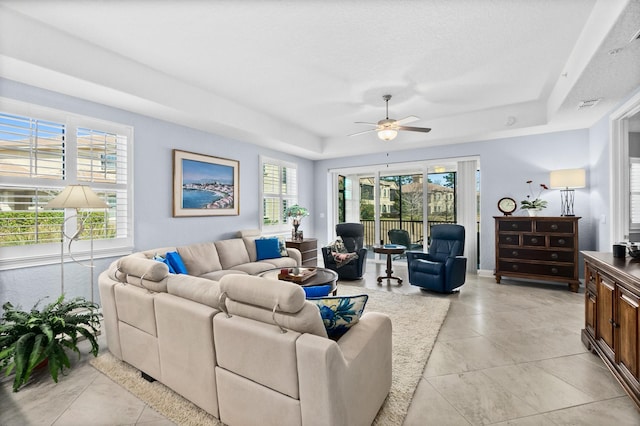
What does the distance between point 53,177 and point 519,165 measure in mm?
6836

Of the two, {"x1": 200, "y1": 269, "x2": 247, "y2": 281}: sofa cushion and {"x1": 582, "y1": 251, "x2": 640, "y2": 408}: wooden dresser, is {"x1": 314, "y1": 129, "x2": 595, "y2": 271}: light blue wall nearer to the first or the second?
{"x1": 582, "y1": 251, "x2": 640, "y2": 408}: wooden dresser

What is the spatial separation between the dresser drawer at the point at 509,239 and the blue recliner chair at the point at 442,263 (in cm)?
86

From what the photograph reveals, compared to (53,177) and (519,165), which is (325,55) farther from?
(519,165)

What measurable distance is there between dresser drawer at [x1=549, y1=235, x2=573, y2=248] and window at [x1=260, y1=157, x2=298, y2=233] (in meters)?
4.85

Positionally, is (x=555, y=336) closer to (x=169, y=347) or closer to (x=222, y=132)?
(x=169, y=347)

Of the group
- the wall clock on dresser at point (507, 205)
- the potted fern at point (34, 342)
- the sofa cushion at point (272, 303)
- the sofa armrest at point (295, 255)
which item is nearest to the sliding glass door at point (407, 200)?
→ the wall clock on dresser at point (507, 205)

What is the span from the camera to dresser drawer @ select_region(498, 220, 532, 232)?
15.6ft

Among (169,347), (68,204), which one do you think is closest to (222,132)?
(68,204)

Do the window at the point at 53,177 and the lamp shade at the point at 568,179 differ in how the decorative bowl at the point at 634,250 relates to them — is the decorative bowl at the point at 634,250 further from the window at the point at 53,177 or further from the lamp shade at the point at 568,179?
the window at the point at 53,177

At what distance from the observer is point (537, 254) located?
4.70 metres

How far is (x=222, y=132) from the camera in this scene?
16.1ft

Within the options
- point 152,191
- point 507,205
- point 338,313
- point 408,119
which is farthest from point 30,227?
point 507,205

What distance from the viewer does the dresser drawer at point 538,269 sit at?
4496 mm

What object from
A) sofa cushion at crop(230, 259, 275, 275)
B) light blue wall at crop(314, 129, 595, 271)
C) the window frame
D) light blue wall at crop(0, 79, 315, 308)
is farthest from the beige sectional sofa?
light blue wall at crop(314, 129, 595, 271)
